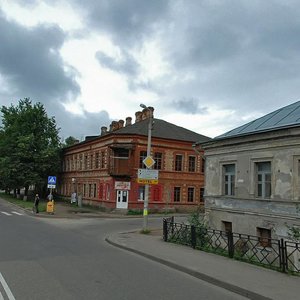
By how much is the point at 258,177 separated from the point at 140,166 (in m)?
25.2

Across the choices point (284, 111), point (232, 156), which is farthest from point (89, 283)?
point (284, 111)

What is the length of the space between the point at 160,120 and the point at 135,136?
8.78 metres

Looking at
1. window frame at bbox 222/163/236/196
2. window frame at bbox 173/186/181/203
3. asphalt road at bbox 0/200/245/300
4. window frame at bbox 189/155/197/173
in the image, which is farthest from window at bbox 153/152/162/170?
asphalt road at bbox 0/200/245/300

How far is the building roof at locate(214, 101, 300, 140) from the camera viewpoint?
56.1ft

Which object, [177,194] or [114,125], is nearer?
[177,194]

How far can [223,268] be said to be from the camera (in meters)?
11.3

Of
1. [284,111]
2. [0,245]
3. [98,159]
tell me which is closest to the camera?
[0,245]

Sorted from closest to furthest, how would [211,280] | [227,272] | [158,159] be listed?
[211,280] → [227,272] → [158,159]

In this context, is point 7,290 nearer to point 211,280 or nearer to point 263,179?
point 211,280

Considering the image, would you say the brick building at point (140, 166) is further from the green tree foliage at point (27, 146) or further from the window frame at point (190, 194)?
the green tree foliage at point (27, 146)

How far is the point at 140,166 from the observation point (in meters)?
43.1

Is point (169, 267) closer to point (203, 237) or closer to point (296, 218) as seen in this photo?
point (203, 237)

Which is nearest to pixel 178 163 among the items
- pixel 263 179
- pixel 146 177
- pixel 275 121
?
pixel 146 177

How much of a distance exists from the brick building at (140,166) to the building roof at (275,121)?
19.9 meters
